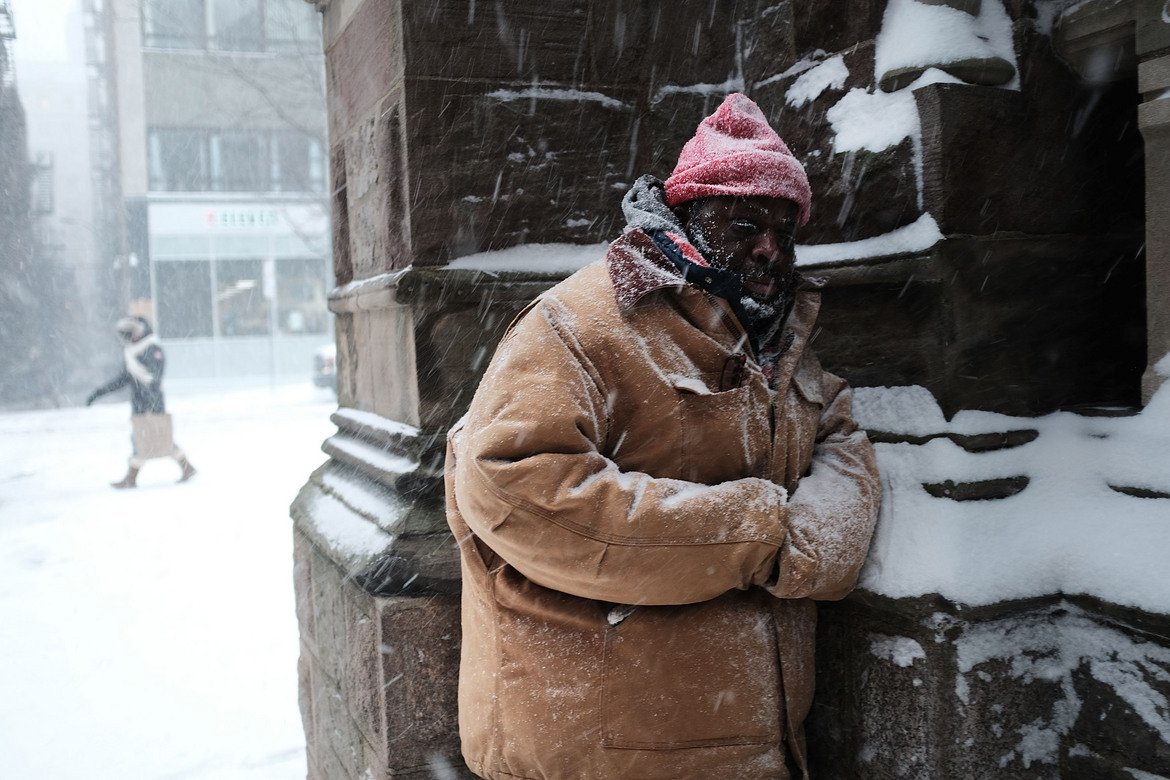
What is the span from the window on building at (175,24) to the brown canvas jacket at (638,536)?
63.7ft

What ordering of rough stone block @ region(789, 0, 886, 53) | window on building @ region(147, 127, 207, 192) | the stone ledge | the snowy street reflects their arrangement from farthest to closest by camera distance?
window on building @ region(147, 127, 207, 192), the snowy street, the stone ledge, rough stone block @ region(789, 0, 886, 53)

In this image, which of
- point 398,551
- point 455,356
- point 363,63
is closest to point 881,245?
point 455,356

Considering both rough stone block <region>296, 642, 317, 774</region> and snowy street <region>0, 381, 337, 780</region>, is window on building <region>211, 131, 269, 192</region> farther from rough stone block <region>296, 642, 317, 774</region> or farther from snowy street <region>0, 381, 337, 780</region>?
rough stone block <region>296, 642, 317, 774</region>

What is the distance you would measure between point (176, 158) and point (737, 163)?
84.6 ft

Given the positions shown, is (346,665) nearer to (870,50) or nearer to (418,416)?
(418,416)

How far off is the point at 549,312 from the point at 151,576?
21.3 ft

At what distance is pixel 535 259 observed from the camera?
2.89 metres

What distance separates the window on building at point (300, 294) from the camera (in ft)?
84.6

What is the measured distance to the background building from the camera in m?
23.9

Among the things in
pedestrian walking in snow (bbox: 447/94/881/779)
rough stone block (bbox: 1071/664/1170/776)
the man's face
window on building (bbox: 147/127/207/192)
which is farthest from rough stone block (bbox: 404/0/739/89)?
window on building (bbox: 147/127/207/192)

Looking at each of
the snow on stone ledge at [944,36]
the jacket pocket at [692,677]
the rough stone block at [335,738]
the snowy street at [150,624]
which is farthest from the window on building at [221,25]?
the jacket pocket at [692,677]

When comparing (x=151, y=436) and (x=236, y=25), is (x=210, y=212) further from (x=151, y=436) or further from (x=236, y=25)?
(x=151, y=436)

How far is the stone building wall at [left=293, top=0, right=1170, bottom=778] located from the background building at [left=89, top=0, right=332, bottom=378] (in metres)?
21.1

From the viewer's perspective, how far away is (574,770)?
6.07 feet
